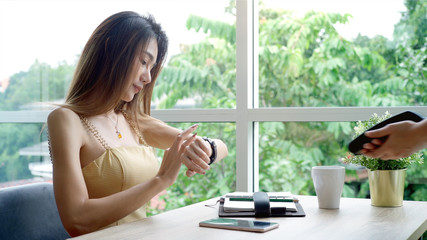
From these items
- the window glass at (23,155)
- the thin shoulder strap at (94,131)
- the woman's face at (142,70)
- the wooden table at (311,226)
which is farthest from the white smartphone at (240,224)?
the window glass at (23,155)

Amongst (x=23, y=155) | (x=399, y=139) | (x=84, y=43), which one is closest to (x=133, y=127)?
(x=399, y=139)

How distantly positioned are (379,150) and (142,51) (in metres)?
0.97

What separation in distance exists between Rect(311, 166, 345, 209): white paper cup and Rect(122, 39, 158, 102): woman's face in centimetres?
76

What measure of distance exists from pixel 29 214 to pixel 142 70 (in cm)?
67

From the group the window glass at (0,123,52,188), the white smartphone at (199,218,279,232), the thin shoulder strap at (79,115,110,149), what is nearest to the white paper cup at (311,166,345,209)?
the white smartphone at (199,218,279,232)

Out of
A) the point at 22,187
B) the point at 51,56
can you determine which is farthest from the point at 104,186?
the point at 51,56

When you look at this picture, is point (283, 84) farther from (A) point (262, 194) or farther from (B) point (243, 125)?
(A) point (262, 194)

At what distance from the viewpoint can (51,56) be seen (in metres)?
3.34

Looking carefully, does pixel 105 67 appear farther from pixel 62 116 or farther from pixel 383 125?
pixel 383 125

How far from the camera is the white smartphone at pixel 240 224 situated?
1401 mm

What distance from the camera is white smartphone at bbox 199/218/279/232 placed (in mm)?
1401

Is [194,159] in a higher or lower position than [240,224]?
higher

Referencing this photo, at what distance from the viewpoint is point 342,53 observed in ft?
8.73

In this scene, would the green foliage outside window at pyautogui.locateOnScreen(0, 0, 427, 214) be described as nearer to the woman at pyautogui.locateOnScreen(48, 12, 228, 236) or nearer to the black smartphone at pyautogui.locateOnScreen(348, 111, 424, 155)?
the woman at pyautogui.locateOnScreen(48, 12, 228, 236)
